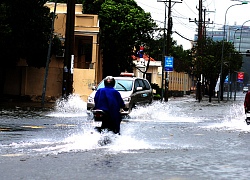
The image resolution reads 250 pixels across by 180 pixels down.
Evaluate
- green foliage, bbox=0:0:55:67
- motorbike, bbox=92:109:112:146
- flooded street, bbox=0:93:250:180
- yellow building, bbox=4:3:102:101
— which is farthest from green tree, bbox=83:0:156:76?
motorbike, bbox=92:109:112:146

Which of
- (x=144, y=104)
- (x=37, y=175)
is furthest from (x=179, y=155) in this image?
(x=144, y=104)

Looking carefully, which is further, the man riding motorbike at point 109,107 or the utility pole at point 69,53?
the utility pole at point 69,53

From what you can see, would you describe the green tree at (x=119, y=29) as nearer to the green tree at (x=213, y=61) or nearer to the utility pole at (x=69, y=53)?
the green tree at (x=213, y=61)

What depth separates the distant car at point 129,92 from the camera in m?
27.3

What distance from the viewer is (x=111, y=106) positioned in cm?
1481

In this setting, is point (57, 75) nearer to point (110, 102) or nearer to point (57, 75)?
point (57, 75)

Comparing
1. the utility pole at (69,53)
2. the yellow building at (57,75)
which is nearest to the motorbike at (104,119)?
the utility pole at (69,53)

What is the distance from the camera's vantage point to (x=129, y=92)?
27.9 m

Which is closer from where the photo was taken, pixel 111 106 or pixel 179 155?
pixel 179 155

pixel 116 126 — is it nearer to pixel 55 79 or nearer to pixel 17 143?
pixel 17 143

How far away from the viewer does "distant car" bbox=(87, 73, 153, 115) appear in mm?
27344

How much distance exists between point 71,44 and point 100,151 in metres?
24.9

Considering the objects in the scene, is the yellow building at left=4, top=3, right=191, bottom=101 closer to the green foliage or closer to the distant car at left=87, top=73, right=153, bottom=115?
the green foliage

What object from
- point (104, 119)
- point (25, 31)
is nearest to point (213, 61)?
point (25, 31)
